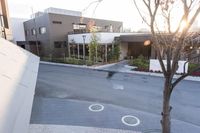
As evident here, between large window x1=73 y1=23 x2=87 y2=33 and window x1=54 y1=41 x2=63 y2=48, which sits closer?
window x1=54 y1=41 x2=63 y2=48

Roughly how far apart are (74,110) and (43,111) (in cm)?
147

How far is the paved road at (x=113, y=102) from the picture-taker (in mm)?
6480

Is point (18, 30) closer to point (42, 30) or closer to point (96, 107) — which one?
point (42, 30)

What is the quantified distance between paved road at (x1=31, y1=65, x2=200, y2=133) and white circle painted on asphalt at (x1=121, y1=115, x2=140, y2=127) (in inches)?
7.0

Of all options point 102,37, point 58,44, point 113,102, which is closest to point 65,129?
point 113,102

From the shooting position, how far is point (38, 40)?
27578 millimetres

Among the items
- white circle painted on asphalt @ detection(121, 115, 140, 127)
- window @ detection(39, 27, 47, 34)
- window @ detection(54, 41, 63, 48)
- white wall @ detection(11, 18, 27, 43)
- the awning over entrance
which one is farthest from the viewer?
white wall @ detection(11, 18, 27, 43)

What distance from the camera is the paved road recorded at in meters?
6.48

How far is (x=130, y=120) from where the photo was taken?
6578 millimetres

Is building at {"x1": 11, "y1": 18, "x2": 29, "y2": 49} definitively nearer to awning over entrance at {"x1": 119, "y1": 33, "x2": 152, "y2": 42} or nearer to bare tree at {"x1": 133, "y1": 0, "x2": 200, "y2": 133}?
awning over entrance at {"x1": 119, "y1": 33, "x2": 152, "y2": 42}

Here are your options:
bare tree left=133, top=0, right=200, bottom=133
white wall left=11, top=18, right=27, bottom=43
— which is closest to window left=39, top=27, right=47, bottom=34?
white wall left=11, top=18, right=27, bottom=43

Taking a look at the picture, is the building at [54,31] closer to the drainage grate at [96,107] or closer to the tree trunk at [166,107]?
the drainage grate at [96,107]

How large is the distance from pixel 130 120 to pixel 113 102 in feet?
6.68

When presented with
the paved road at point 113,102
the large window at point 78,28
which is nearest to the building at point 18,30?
the large window at point 78,28
